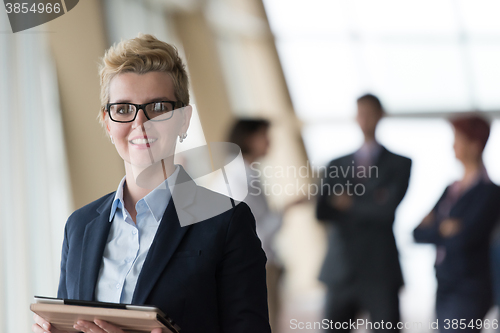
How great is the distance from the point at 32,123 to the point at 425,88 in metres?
2.14

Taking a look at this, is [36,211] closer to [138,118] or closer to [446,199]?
[138,118]

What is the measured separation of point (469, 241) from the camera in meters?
2.53

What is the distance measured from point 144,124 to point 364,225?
5.85ft

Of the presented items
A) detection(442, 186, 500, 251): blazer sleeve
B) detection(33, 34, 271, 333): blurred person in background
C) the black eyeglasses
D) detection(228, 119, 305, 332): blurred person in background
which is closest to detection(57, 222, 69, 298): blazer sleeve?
detection(33, 34, 271, 333): blurred person in background

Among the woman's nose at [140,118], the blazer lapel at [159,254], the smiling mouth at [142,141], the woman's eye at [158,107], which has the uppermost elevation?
the woman's eye at [158,107]

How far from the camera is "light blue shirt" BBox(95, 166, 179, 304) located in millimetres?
1046

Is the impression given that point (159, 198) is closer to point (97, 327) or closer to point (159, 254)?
point (159, 254)

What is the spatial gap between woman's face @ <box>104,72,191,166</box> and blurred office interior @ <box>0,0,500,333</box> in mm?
1480

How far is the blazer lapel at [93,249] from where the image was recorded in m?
1.06

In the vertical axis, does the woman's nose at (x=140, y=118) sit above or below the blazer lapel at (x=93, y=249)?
above

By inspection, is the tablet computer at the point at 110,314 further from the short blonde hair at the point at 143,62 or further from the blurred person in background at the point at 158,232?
the short blonde hair at the point at 143,62
